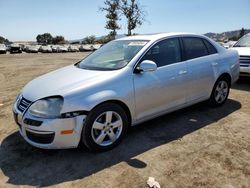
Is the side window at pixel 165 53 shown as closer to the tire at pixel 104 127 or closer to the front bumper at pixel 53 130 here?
the tire at pixel 104 127

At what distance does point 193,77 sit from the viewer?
4629 millimetres

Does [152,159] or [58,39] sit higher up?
[58,39]

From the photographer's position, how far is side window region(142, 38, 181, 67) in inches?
164

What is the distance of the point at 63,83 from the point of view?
3.62 meters

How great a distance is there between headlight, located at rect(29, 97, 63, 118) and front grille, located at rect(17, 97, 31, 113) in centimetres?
14

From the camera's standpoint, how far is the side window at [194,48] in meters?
4.71

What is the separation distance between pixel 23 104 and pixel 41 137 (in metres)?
0.60

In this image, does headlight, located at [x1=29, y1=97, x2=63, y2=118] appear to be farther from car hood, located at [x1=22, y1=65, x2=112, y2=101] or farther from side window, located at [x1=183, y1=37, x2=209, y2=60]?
side window, located at [x1=183, y1=37, x2=209, y2=60]

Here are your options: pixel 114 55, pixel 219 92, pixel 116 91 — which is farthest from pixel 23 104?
pixel 219 92

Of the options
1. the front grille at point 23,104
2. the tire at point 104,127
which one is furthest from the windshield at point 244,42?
the front grille at point 23,104

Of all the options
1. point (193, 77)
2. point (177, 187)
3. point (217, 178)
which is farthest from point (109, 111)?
point (193, 77)

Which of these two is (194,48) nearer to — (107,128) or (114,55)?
(114,55)

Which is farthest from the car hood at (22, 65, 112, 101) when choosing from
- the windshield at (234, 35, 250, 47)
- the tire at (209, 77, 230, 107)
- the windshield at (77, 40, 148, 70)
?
the windshield at (234, 35, 250, 47)

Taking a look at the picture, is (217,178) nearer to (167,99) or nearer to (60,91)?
(167,99)
